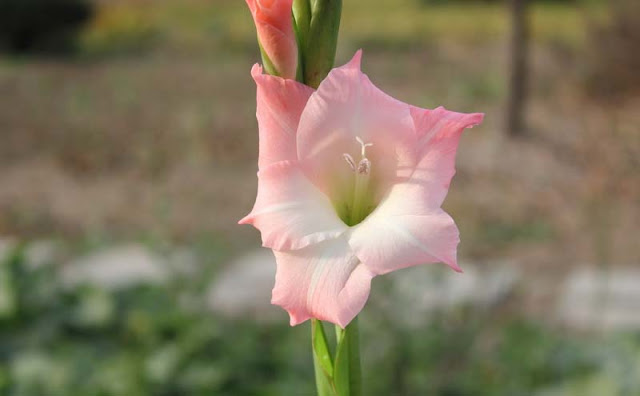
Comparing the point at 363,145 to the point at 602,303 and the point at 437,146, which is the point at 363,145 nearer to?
the point at 437,146

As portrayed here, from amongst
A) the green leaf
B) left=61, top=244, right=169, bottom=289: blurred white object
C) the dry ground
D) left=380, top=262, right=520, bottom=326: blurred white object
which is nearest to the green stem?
the green leaf

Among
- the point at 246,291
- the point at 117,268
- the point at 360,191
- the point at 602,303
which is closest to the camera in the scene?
the point at 360,191

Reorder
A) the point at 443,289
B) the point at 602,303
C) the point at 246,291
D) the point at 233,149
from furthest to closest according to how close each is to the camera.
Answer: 1. the point at 233,149
2. the point at 246,291
3. the point at 602,303
4. the point at 443,289

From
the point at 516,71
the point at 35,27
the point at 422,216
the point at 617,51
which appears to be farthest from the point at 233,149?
the point at 422,216

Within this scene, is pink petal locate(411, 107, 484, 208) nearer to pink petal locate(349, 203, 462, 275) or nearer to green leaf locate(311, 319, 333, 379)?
pink petal locate(349, 203, 462, 275)

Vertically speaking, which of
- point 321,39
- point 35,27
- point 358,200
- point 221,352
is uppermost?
point 321,39

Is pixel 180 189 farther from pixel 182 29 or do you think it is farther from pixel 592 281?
pixel 182 29

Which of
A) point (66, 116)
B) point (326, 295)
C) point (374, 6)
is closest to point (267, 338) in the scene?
point (326, 295)
